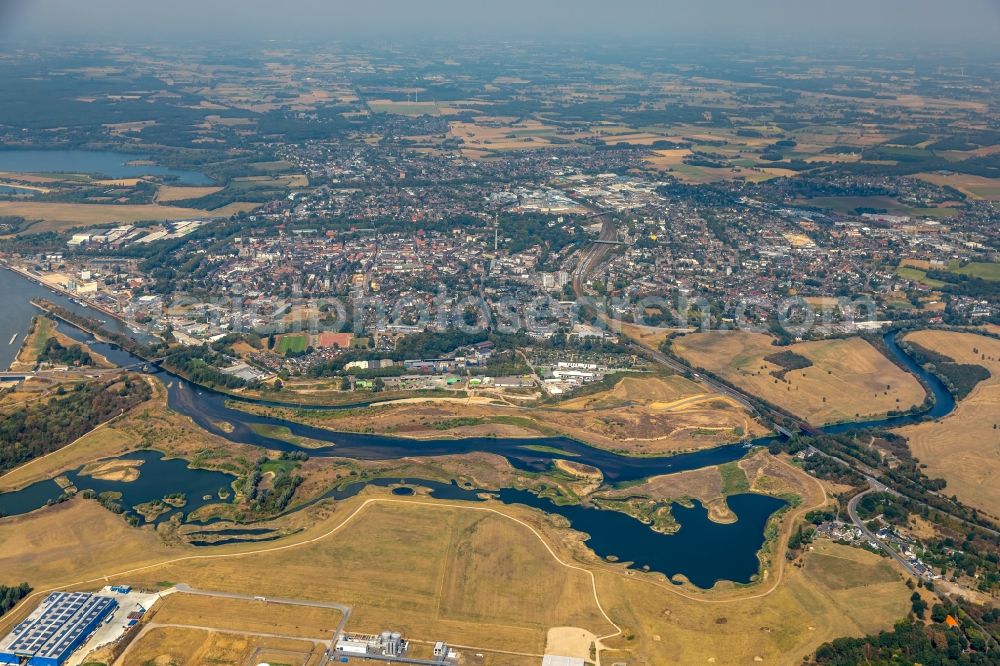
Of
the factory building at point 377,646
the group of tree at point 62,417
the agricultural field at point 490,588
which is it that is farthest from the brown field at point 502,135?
the factory building at point 377,646

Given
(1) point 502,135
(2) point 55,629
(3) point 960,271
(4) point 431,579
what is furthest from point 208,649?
(1) point 502,135

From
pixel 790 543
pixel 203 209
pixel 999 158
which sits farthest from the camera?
pixel 999 158

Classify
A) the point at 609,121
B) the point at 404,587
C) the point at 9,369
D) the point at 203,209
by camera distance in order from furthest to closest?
the point at 609,121, the point at 203,209, the point at 9,369, the point at 404,587

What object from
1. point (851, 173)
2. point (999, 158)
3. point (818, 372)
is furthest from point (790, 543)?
point (999, 158)

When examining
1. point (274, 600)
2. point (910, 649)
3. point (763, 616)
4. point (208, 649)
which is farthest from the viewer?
point (763, 616)

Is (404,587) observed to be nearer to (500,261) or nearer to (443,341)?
(443,341)

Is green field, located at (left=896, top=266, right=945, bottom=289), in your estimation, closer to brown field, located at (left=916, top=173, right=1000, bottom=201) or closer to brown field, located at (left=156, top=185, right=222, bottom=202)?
brown field, located at (left=916, top=173, right=1000, bottom=201)

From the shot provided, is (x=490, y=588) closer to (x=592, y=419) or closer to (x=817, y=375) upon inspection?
(x=592, y=419)
